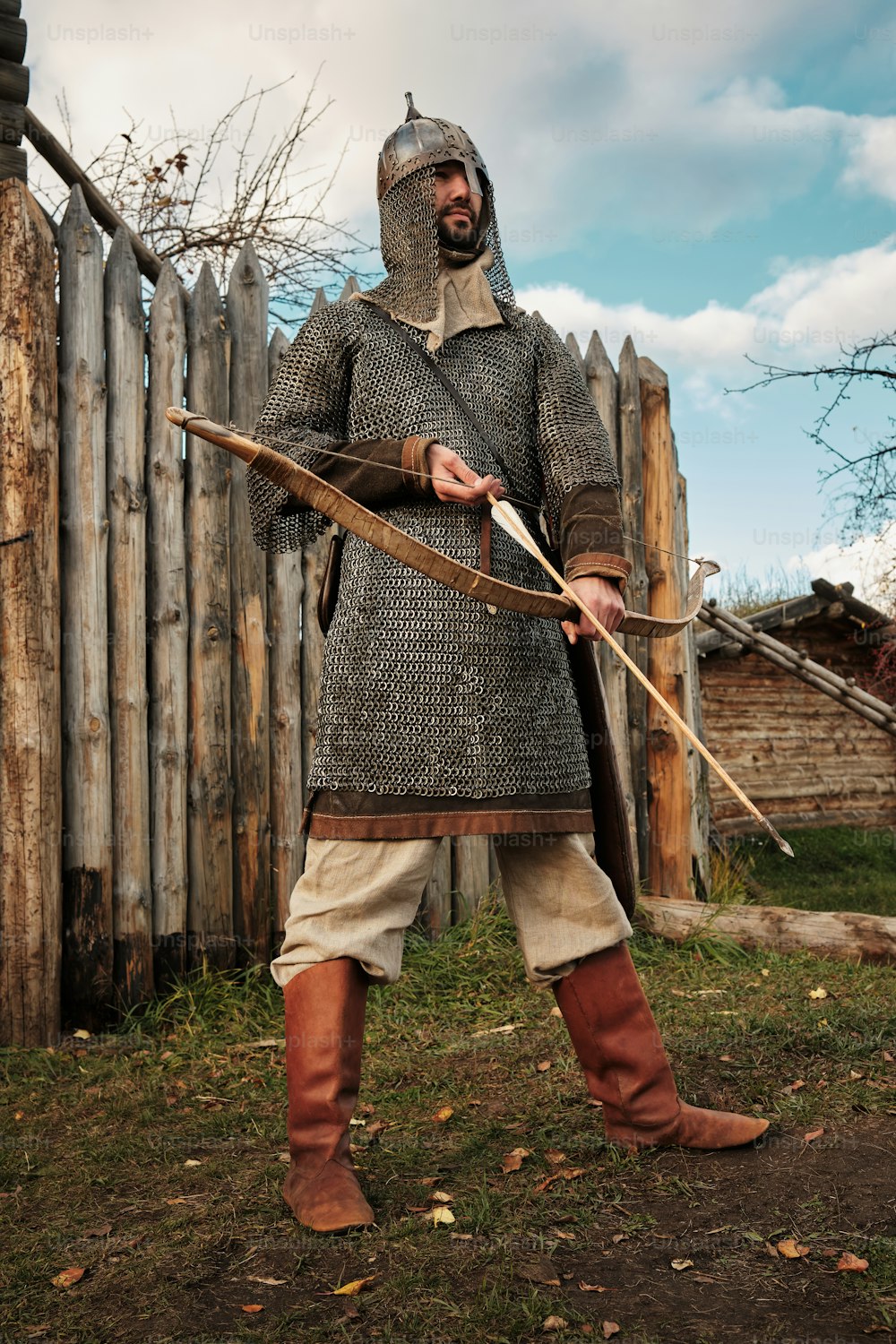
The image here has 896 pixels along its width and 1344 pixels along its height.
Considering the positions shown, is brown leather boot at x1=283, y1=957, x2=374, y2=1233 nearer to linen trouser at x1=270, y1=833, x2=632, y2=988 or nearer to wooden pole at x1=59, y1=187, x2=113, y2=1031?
linen trouser at x1=270, y1=833, x2=632, y2=988

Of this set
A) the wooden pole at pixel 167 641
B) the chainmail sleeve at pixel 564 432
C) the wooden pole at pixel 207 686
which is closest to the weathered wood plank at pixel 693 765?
the wooden pole at pixel 207 686

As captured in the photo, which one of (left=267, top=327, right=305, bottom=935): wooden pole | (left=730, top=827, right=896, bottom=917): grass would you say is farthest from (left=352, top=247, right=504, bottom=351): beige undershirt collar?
(left=730, top=827, right=896, bottom=917): grass

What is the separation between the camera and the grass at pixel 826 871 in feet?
17.9

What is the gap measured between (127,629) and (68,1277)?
6.96 ft

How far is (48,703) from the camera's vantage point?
3484 mm

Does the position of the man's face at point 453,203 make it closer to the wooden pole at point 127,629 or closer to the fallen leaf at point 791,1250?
the wooden pole at point 127,629

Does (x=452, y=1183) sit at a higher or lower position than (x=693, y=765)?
lower

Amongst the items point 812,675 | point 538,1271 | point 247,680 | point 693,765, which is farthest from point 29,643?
point 812,675

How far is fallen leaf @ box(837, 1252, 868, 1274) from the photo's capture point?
6.05 feet

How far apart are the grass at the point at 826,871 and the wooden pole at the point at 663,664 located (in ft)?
1.50

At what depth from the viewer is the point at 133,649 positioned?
12.0ft

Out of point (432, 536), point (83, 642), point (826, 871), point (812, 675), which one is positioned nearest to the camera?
→ point (432, 536)

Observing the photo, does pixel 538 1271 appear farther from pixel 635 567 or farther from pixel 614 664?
pixel 635 567

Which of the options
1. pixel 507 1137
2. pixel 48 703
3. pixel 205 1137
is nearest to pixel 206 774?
pixel 48 703
